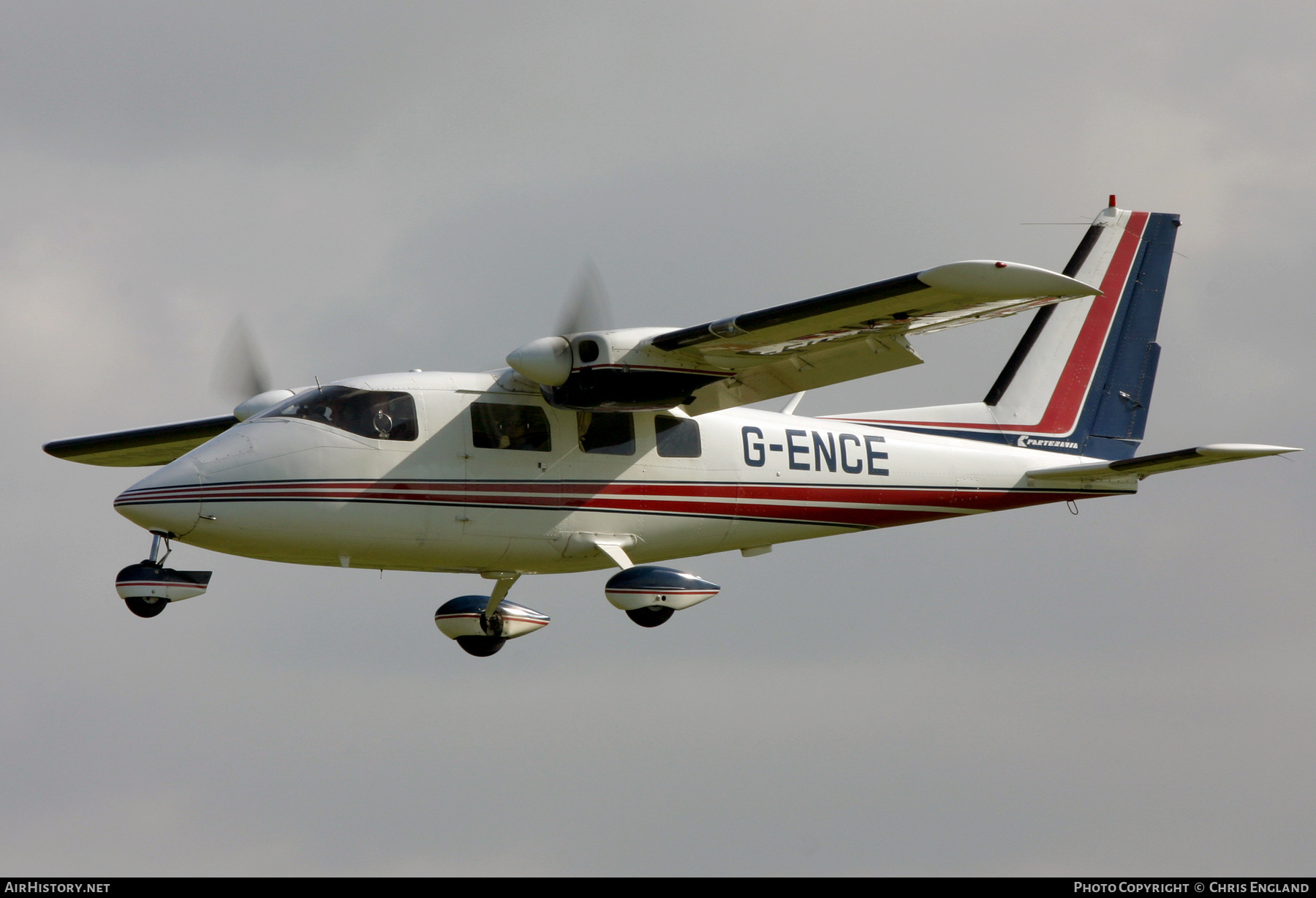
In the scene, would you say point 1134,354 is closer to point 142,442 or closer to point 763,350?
point 763,350

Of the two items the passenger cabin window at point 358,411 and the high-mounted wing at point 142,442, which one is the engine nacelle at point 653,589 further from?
A: the high-mounted wing at point 142,442

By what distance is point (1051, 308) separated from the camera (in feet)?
67.5

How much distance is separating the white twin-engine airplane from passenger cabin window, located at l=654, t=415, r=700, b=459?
0.06 ft

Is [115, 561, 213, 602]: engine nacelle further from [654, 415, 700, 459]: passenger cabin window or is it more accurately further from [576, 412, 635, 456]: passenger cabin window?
[654, 415, 700, 459]: passenger cabin window

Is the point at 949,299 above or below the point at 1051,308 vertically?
below

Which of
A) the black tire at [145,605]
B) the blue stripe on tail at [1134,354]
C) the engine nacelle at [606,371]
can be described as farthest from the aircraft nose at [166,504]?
the blue stripe on tail at [1134,354]

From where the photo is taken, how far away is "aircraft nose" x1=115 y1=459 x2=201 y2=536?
47.3 ft

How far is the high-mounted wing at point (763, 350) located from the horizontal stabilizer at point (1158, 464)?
241cm

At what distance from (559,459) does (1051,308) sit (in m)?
8.24

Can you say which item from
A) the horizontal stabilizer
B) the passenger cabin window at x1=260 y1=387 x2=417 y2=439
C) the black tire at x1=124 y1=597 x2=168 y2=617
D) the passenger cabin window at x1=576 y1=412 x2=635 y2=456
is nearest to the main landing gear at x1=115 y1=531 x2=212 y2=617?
the black tire at x1=124 y1=597 x2=168 y2=617

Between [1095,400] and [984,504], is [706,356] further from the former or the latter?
[1095,400]

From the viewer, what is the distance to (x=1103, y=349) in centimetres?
2038

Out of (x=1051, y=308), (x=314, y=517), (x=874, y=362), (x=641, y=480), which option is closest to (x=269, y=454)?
(x=314, y=517)

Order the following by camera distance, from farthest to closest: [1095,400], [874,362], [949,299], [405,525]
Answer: [1095,400] → [874,362] → [405,525] → [949,299]
